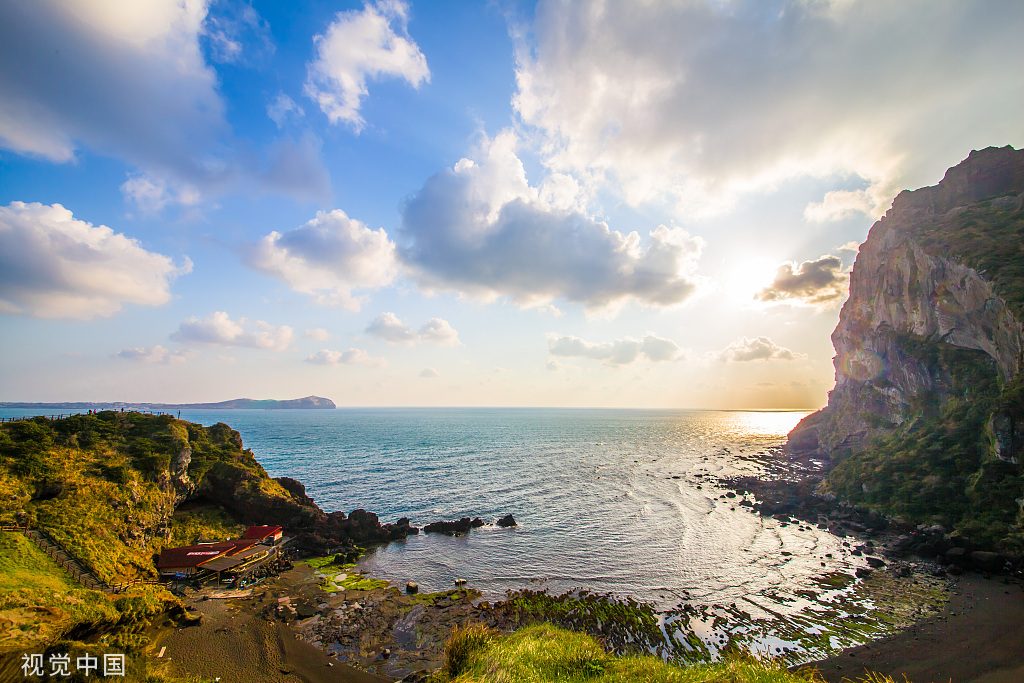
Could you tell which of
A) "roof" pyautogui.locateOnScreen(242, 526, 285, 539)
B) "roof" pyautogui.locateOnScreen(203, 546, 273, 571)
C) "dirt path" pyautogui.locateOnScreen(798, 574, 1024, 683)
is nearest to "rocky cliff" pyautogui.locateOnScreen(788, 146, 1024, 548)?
"dirt path" pyautogui.locateOnScreen(798, 574, 1024, 683)

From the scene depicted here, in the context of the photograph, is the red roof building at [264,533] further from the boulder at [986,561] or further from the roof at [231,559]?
the boulder at [986,561]

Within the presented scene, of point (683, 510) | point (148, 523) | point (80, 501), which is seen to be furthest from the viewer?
point (683, 510)

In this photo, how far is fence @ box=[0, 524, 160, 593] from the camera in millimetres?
23703

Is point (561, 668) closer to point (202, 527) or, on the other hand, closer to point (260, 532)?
point (260, 532)

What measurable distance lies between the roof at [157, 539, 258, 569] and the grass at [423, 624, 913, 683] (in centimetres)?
2896

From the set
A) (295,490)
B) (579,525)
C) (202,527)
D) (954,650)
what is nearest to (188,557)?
(202,527)

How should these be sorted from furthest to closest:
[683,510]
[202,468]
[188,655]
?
[683,510] < [202,468] < [188,655]

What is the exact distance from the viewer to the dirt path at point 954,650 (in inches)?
813

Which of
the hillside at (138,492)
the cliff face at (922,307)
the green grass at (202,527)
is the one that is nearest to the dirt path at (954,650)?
the cliff face at (922,307)

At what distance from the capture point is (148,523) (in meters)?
31.5

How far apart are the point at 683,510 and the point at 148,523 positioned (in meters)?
59.7

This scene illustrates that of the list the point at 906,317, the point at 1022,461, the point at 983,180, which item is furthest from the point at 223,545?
the point at 983,180

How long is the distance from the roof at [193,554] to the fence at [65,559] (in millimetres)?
5336

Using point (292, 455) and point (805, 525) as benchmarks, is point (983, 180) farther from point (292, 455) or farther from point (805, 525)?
point (292, 455)
